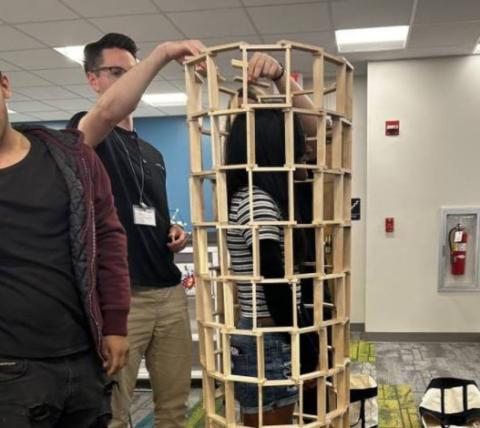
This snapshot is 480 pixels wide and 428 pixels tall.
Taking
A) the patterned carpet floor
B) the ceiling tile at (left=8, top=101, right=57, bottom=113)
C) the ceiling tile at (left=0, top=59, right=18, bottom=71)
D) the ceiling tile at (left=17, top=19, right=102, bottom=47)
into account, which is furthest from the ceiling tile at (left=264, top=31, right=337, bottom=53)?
the ceiling tile at (left=8, top=101, right=57, bottom=113)

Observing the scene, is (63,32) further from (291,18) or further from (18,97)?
(18,97)

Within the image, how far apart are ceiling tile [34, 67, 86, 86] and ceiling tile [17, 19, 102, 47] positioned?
2.40 ft

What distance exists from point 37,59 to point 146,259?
326 cm

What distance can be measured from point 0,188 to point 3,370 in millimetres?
362

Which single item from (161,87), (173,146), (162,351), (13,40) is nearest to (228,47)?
(162,351)

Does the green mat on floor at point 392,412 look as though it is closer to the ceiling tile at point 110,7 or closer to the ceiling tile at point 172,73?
the ceiling tile at point 110,7

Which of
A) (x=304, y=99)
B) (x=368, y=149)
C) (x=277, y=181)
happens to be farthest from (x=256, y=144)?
(x=368, y=149)

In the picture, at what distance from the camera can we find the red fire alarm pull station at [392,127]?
407 cm

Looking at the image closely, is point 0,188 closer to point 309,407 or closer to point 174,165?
point 309,407

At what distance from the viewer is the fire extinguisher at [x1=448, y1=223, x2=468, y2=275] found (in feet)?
13.0

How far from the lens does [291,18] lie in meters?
3.24

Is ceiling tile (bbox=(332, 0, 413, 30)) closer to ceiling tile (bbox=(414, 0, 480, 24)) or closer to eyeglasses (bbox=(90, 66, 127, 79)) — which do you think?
ceiling tile (bbox=(414, 0, 480, 24))

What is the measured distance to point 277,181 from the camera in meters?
1.16

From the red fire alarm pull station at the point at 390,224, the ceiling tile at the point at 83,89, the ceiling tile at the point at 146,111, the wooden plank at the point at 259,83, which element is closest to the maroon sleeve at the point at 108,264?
the wooden plank at the point at 259,83
